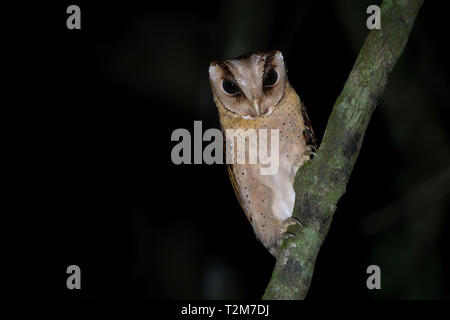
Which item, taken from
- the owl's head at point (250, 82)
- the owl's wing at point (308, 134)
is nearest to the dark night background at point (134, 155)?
the owl's wing at point (308, 134)

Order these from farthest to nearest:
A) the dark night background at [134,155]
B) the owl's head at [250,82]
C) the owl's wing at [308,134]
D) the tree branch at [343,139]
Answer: the dark night background at [134,155]
the owl's wing at [308,134]
the owl's head at [250,82]
the tree branch at [343,139]

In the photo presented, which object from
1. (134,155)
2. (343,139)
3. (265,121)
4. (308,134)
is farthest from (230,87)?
(134,155)

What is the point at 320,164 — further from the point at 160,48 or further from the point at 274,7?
the point at 160,48

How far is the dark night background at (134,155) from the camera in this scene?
700 centimetres

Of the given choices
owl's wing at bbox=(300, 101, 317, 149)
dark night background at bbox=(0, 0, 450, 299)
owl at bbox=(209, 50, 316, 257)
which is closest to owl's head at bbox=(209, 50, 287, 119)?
owl at bbox=(209, 50, 316, 257)

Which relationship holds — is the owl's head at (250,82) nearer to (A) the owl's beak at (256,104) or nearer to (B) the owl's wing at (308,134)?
(A) the owl's beak at (256,104)

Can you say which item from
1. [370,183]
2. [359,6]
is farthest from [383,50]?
[370,183]

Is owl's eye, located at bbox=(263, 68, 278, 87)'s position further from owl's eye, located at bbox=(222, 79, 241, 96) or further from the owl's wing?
the owl's wing

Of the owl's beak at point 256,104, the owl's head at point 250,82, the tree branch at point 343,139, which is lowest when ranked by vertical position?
the tree branch at point 343,139

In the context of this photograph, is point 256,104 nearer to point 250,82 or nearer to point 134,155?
point 250,82

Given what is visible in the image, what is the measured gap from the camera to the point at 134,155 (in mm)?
8242

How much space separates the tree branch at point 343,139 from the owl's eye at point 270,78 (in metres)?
0.98

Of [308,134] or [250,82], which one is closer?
[250,82]

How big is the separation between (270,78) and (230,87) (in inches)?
12.0
